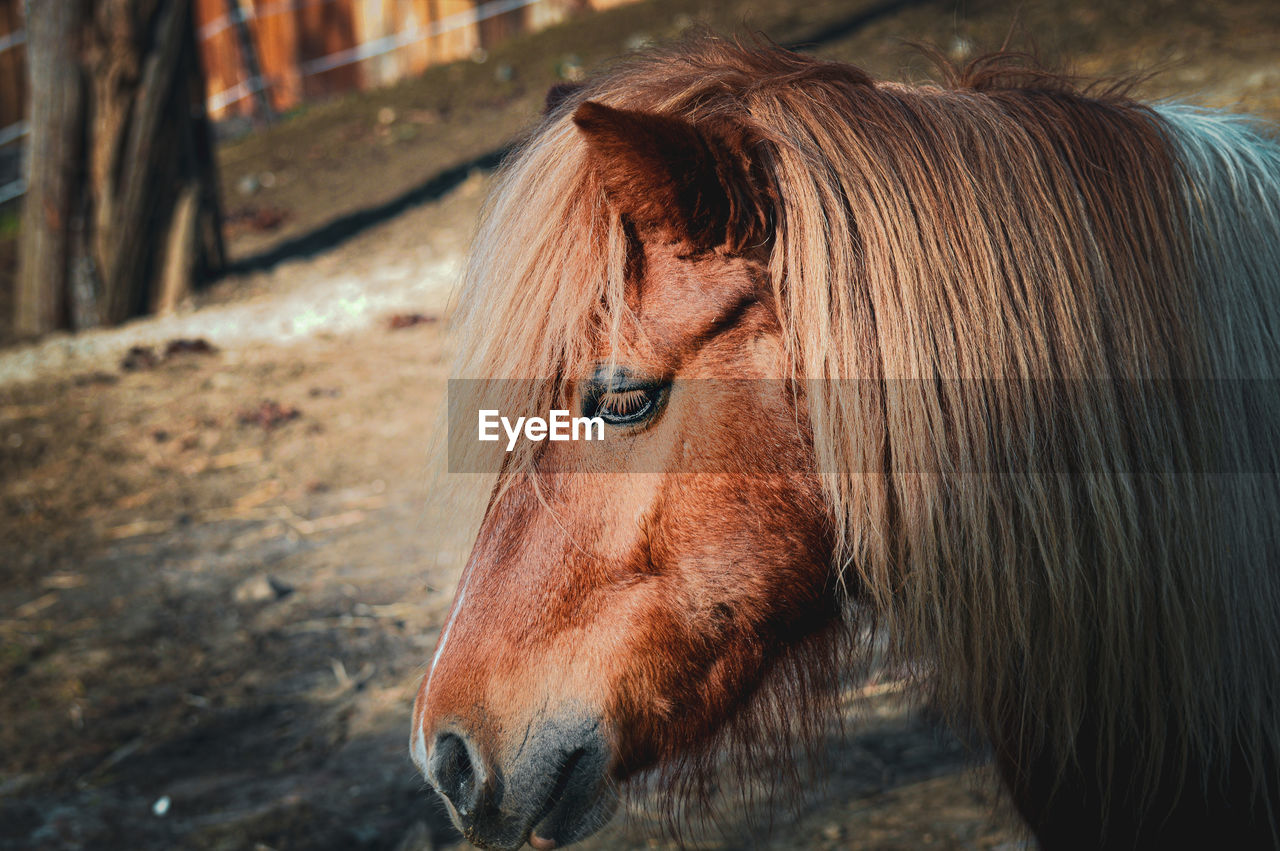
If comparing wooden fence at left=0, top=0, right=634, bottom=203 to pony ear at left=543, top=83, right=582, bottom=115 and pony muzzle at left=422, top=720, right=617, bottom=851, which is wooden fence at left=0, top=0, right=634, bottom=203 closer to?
pony ear at left=543, top=83, right=582, bottom=115

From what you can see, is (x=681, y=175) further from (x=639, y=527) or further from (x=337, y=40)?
(x=337, y=40)

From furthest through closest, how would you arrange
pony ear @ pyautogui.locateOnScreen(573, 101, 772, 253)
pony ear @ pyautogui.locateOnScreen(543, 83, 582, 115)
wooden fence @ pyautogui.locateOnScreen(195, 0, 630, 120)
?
1. wooden fence @ pyautogui.locateOnScreen(195, 0, 630, 120)
2. pony ear @ pyautogui.locateOnScreen(543, 83, 582, 115)
3. pony ear @ pyautogui.locateOnScreen(573, 101, 772, 253)

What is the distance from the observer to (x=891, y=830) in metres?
2.56

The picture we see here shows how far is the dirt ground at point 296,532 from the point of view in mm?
2764

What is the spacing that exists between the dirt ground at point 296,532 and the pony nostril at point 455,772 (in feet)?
1.72

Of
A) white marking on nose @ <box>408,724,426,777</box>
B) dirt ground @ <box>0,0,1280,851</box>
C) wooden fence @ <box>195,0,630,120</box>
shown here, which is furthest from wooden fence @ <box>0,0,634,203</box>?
white marking on nose @ <box>408,724,426,777</box>

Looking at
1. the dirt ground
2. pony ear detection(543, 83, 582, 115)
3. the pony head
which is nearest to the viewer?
the pony head

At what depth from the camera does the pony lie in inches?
55.4

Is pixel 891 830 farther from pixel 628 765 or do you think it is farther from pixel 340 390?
pixel 340 390

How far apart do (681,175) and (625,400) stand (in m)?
0.36

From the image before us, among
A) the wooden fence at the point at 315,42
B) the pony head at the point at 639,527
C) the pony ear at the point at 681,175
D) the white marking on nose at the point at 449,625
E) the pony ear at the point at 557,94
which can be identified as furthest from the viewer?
the wooden fence at the point at 315,42
